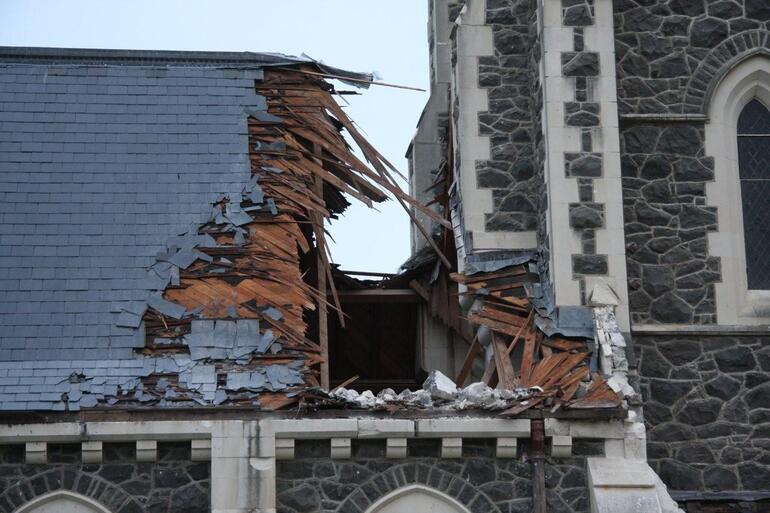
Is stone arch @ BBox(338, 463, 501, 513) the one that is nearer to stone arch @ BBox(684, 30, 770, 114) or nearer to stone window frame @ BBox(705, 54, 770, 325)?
stone window frame @ BBox(705, 54, 770, 325)

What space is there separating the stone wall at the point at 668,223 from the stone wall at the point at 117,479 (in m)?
4.78

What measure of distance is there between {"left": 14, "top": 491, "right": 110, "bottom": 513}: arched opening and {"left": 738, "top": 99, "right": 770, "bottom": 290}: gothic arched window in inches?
270

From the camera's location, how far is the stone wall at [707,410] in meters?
17.0

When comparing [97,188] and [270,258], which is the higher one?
[97,188]

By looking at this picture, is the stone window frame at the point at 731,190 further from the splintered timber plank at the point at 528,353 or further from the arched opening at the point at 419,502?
the arched opening at the point at 419,502

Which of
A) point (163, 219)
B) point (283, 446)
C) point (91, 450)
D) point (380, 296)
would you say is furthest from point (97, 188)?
point (380, 296)

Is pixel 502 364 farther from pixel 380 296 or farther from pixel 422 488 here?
pixel 380 296

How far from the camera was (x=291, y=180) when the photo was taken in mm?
17422

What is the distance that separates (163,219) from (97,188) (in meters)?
0.74

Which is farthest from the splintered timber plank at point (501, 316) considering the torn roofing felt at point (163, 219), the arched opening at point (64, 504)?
the arched opening at point (64, 504)

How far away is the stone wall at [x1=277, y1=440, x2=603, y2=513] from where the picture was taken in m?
15.5

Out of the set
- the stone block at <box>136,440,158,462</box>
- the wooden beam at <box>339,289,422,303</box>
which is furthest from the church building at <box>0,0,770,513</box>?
the wooden beam at <box>339,289,422,303</box>

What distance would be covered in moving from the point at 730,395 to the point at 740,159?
8.21ft

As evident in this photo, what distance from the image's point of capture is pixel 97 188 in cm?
1716
